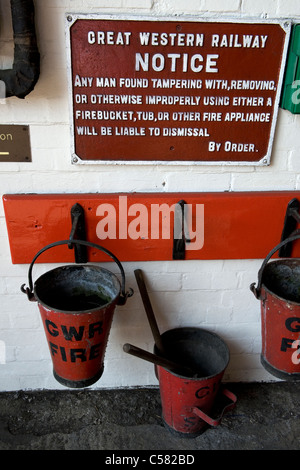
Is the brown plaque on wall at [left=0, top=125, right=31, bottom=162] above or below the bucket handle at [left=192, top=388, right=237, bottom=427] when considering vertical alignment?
above

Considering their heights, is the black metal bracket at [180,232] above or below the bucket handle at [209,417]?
above

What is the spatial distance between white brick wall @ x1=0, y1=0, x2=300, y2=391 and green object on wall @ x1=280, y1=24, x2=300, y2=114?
0.05m

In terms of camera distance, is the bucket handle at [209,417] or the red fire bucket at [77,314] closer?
the red fire bucket at [77,314]

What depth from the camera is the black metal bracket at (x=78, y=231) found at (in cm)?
168

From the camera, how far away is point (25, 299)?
1.93m

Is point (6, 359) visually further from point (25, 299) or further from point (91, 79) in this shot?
point (91, 79)

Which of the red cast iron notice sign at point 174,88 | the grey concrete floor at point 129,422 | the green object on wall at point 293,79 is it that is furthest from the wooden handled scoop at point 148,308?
the green object on wall at point 293,79

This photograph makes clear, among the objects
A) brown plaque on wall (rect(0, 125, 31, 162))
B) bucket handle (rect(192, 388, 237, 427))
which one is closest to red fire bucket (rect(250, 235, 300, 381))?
bucket handle (rect(192, 388, 237, 427))

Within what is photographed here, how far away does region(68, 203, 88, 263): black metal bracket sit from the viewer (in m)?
1.68

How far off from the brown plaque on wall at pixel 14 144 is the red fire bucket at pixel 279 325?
1122 millimetres

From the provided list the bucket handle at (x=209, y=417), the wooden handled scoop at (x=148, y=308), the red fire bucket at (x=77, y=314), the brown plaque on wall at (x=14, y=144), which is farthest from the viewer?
the wooden handled scoop at (x=148, y=308)

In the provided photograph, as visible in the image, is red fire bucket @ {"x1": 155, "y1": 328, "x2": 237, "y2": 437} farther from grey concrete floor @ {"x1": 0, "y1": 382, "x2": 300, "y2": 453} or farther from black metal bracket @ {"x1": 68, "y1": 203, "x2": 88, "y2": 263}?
black metal bracket @ {"x1": 68, "y1": 203, "x2": 88, "y2": 263}

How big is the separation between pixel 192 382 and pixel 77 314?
2.13ft

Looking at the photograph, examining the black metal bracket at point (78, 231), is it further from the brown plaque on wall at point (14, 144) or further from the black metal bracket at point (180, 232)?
the black metal bracket at point (180, 232)
